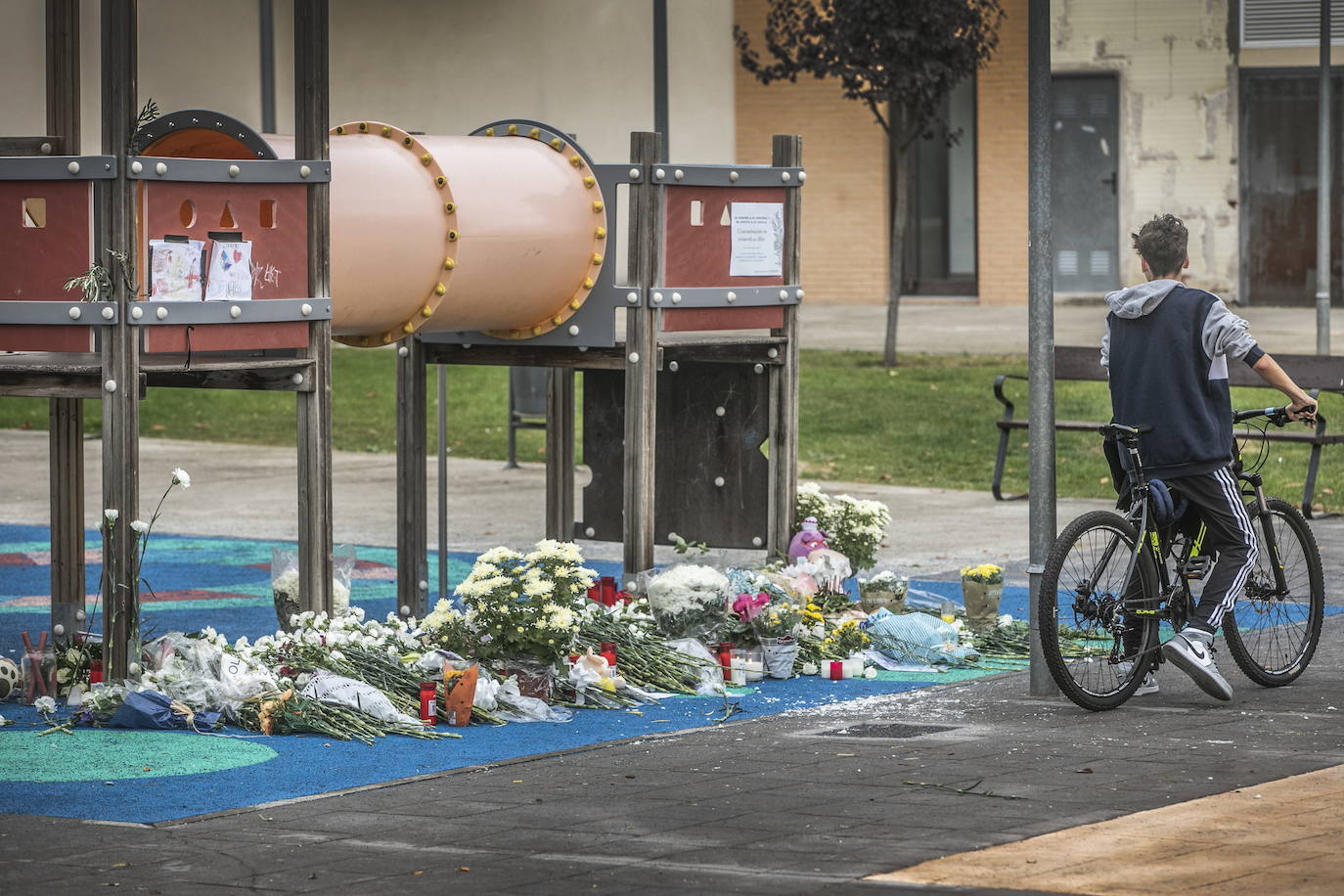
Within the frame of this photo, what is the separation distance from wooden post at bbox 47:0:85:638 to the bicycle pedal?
424 centimetres

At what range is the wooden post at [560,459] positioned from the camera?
10.7 meters

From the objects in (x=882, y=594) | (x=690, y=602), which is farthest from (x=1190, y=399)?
(x=882, y=594)

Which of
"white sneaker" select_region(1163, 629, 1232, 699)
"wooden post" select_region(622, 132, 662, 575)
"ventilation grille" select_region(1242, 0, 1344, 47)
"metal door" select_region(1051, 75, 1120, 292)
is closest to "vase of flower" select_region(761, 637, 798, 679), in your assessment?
"wooden post" select_region(622, 132, 662, 575)

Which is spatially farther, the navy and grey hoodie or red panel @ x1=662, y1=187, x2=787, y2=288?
red panel @ x1=662, y1=187, x2=787, y2=288

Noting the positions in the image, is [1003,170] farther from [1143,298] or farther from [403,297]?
[1143,298]

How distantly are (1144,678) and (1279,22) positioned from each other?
22.3m

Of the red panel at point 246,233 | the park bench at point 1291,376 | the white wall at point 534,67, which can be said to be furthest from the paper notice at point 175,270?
the white wall at point 534,67

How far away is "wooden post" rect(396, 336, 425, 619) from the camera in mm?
10070

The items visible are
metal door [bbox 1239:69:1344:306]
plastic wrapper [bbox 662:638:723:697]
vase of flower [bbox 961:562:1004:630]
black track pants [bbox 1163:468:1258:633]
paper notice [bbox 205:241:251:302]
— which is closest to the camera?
black track pants [bbox 1163:468:1258:633]

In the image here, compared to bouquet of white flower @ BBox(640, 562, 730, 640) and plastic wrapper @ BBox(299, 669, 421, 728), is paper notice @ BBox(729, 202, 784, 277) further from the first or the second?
plastic wrapper @ BBox(299, 669, 421, 728)

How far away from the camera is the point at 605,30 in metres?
30.9

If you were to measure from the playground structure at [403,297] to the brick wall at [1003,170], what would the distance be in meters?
19.3

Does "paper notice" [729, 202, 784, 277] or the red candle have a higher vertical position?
"paper notice" [729, 202, 784, 277]

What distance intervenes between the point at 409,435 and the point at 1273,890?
568 centimetres
